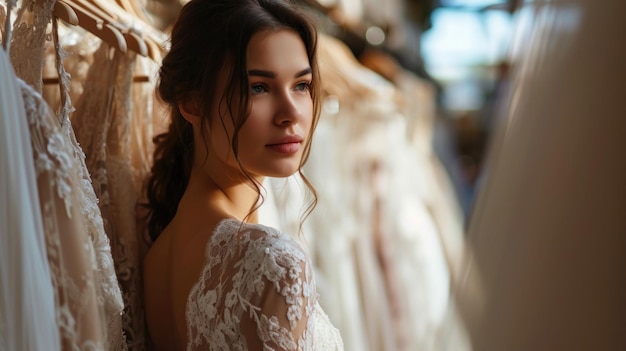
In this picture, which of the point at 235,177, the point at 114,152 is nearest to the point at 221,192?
the point at 235,177

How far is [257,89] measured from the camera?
3.80 feet

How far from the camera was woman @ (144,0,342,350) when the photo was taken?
1070 millimetres

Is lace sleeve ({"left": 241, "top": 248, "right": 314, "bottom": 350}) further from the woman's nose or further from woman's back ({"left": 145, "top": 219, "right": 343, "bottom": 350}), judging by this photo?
the woman's nose

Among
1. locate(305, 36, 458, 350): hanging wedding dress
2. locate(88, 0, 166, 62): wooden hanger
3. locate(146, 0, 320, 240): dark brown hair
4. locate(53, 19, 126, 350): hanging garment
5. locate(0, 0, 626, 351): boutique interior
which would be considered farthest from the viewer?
locate(305, 36, 458, 350): hanging wedding dress

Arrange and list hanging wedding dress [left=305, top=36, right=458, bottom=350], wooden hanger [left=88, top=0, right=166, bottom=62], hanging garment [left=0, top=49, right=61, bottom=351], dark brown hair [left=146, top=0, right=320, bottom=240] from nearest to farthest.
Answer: hanging garment [left=0, top=49, right=61, bottom=351], dark brown hair [left=146, top=0, right=320, bottom=240], wooden hanger [left=88, top=0, right=166, bottom=62], hanging wedding dress [left=305, top=36, right=458, bottom=350]

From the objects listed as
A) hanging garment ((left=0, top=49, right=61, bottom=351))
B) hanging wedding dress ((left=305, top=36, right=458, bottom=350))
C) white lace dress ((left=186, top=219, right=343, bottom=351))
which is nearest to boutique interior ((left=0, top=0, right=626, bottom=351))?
hanging garment ((left=0, top=49, right=61, bottom=351))

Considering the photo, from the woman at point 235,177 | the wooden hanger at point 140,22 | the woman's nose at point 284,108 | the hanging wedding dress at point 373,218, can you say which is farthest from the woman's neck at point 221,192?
the hanging wedding dress at point 373,218

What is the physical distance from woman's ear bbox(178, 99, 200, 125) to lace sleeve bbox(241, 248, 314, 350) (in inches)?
9.5

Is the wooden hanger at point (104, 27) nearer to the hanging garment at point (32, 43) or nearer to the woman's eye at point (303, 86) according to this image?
the hanging garment at point (32, 43)

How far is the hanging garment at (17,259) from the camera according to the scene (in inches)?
32.9

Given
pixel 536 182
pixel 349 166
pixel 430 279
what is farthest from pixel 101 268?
pixel 430 279

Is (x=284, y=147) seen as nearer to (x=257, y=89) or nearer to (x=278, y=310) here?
(x=257, y=89)

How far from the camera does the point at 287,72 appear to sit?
1.17 m

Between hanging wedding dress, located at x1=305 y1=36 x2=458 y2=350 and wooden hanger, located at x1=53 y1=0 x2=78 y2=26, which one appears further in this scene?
hanging wedding dress, located at x1=305 y1=36 x2=458 y2=350
